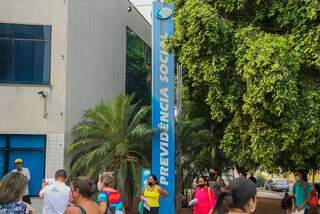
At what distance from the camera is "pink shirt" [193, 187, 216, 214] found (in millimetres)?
12516

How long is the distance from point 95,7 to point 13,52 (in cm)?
456

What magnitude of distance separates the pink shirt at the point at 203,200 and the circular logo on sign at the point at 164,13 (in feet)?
25.1

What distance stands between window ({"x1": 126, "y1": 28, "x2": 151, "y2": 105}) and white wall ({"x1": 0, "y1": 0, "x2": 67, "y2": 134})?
25.7 feet

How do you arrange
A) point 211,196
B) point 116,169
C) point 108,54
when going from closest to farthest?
1. point 211,196
2. point 116,169
3. point 108,54

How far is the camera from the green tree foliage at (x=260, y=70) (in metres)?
13.5

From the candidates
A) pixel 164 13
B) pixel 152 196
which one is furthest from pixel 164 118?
pixel 152 196

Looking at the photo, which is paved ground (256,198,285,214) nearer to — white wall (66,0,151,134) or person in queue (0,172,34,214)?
white wall (66,0,151,134)

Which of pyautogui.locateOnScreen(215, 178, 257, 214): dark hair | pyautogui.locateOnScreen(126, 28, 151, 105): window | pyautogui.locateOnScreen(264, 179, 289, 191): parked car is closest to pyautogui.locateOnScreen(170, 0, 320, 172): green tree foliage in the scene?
pyautogui.locateOnScreen(215, 178, 257, 214): dark hair

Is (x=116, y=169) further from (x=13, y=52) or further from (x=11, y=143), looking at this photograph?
(x=13, y=52)

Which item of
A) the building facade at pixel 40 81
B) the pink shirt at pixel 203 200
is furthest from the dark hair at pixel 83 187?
the building facade at pixel 40 81

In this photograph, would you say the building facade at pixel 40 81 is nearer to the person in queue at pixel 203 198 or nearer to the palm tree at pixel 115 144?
the palm tree at pixel 115 144

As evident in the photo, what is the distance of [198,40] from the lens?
14555 millimetres

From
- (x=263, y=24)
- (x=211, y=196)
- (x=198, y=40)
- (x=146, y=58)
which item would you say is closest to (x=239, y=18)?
(x=263, y=24)

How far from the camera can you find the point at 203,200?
12.6 m
